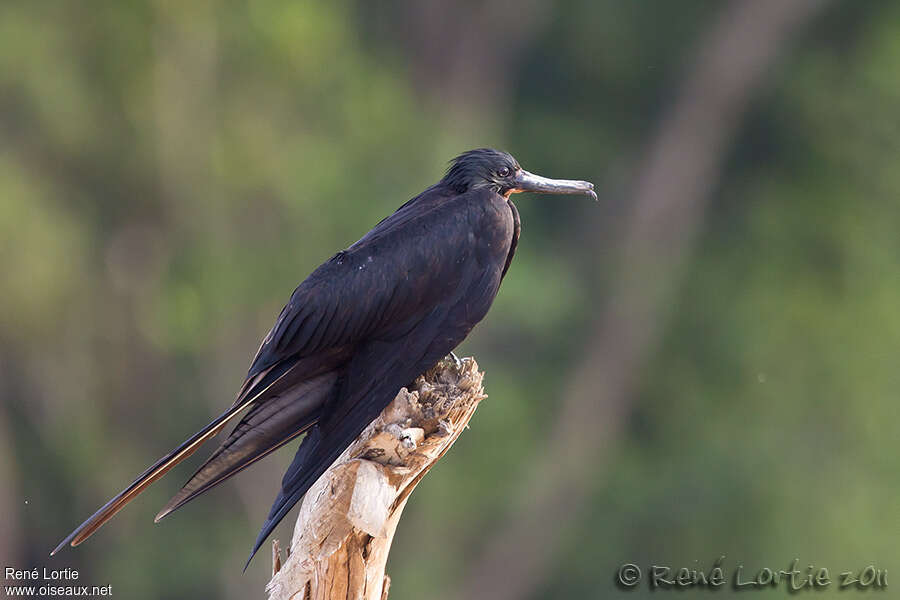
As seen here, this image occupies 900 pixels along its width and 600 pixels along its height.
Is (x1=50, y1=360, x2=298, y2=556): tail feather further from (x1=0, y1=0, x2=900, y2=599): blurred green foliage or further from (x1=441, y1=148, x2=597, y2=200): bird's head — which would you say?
(x1=0, y1=0, x2=900, y2=599): blurred green foliage

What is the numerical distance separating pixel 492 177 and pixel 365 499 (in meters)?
1.90

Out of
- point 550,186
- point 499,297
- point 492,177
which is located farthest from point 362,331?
point 499,297

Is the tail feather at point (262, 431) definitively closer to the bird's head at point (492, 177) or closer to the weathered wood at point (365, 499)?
the weathered wood at point (365, 499)

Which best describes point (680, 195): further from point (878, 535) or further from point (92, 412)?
point (92, 412)

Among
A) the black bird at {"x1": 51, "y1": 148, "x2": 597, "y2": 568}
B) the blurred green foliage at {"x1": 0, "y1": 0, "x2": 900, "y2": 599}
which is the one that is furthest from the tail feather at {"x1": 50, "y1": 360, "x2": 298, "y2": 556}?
the blurred green foliage at {"x1": 0, "y1": 0, "x2": 900, "y2": 599}

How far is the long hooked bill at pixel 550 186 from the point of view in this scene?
683 cm

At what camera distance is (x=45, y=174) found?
16359mm

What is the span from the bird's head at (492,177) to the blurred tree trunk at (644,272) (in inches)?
428

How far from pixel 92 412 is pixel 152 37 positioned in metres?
4.55


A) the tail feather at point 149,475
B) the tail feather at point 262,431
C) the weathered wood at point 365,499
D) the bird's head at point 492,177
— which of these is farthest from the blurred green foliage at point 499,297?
the tail feather at point 149,475

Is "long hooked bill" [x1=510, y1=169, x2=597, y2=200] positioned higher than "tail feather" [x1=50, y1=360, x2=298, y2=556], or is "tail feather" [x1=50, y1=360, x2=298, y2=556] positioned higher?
"long hooked bill" [x1=510, y1=169, x2=597, y2=200]

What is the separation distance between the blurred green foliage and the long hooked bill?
8.41m

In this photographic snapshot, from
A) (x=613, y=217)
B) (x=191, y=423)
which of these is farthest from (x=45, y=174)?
(x=613, y=217)

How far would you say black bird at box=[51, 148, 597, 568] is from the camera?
6145 mm
